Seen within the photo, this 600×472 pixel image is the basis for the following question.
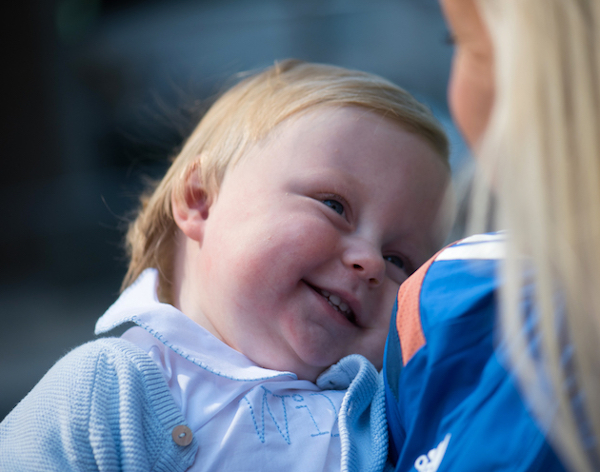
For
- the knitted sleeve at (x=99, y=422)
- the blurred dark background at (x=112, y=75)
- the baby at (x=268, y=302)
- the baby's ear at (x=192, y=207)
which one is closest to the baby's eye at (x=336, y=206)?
the baby at (x=268, y=302)

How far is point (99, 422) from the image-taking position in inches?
26.5

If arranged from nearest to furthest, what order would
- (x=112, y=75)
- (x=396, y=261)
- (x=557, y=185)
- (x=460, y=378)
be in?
1. (x=557, y=185)
2. (x=460, y=378)
3. (x=396, y=261)
4. (x=112, y=75)

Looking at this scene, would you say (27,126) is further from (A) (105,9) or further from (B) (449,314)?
(B) (449,314)

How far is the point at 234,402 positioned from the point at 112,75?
152 inches

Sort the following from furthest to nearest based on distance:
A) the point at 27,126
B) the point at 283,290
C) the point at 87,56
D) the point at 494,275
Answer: the point at 87,56 < the point at 27,126 < the point at 283,290 < the point at 494,275

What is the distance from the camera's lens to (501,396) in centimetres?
51

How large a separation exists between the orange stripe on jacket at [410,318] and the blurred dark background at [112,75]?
2873 millimetres

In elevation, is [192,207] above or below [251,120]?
below

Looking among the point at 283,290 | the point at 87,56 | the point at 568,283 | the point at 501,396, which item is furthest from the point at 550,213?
the point at 87,56

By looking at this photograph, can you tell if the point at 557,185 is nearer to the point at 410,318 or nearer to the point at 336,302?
the point at 410,318

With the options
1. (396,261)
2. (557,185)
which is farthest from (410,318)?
(396,261)

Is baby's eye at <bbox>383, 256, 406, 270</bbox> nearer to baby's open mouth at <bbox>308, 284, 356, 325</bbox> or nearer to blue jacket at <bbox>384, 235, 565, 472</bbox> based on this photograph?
baby's open mouth at <bbox>308, 284, 356, 325</bbox>

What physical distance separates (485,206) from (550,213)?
8cm

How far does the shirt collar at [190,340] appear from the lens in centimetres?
79
